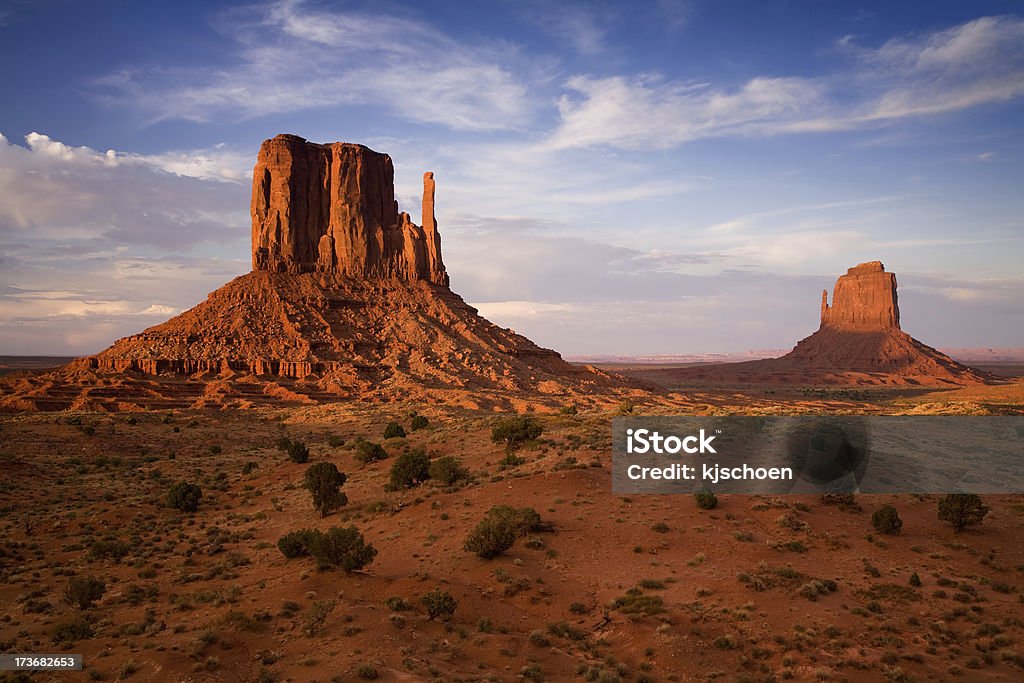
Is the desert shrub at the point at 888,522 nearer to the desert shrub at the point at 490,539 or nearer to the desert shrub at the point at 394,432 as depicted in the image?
the desert shrub at the point at 490,539

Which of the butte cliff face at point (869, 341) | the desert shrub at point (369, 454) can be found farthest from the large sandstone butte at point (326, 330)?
the butte cliff face at point (869, 341)

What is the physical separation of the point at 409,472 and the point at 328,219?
78.4 m

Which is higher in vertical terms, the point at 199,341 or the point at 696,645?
the point at 199,341

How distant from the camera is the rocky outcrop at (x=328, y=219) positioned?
95.8 metres

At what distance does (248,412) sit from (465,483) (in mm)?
43665

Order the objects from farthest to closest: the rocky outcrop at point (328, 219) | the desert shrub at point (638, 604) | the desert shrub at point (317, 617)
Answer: the rocky outcrop at point (328, 219) < the desert shrub at point (638, 604) < the desert shrub at point (317, 617)

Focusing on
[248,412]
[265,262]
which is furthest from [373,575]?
[265,262]

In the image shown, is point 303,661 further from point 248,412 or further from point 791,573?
point 248,412

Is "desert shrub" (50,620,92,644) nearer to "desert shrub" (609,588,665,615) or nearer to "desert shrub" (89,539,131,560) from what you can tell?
"desert shrub" (89,539,131,560)

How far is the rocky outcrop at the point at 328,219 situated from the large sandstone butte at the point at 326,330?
7.1 inches

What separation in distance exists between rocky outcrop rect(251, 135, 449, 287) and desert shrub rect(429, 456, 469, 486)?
73.0m

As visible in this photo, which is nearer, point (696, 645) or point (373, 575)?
point (696, 645)

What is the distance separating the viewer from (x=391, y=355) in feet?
277

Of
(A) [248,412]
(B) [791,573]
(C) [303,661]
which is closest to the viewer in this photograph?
(C) [303,661]
